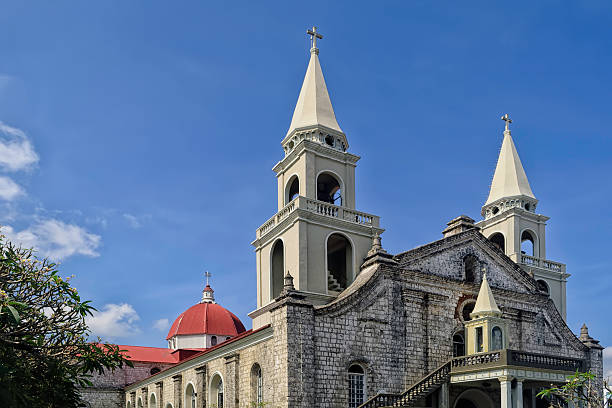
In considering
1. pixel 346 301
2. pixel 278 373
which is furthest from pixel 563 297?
pixel 278 373

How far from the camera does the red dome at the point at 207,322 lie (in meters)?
52.3

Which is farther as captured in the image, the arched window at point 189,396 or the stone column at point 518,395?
the arched window at point 189,396

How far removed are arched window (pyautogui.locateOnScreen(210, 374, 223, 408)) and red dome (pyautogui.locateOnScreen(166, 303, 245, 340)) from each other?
68.4ft

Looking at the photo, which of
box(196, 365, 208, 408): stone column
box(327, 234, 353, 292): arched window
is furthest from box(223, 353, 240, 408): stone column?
box(327, 234, 353, 292): arched window

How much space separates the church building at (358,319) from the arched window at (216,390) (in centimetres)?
6

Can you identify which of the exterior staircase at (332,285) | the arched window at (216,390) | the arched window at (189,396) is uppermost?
the exterior staircase at (332,285)

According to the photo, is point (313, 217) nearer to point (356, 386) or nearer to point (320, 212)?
point (320, 212)

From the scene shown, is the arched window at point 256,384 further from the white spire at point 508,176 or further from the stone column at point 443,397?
the white spire at point 508,176

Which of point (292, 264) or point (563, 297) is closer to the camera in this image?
point (292, 264)

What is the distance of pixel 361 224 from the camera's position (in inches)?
1181

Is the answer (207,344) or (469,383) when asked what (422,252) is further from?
(207,344)

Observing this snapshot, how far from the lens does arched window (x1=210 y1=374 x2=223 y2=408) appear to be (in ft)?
101

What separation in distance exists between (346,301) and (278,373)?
3.96 metres

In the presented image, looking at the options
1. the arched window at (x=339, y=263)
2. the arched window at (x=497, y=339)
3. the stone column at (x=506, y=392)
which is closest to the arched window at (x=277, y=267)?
the arched window at (x=339, y=263)
